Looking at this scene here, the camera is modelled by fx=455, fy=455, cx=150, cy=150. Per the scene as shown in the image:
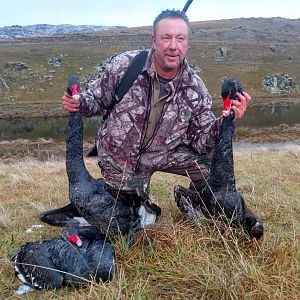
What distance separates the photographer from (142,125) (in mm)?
4934

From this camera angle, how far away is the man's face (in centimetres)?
454

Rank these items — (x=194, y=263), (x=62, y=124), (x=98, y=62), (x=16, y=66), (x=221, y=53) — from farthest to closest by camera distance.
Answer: (x=221, y=53), (x=98, y=62), (x=16, y=66), (x=62, y=124), (x=194, y=263)

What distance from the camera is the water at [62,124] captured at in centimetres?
3597

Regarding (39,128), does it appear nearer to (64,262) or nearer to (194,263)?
(64,262)

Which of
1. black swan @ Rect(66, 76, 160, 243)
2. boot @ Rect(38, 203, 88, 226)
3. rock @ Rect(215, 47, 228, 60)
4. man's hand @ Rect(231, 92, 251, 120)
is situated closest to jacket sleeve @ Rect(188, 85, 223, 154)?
Result: man's hand @ Rect(231, 92, 251, 120)

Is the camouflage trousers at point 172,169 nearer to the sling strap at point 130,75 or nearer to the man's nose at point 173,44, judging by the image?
the sling strap at point 130,75

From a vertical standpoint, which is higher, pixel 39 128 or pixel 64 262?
pixel 64 262

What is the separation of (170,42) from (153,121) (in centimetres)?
87

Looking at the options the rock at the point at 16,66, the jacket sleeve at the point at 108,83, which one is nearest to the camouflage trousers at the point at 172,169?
the jacket sleeve at the point at 108,83

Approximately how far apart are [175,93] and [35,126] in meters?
39.2

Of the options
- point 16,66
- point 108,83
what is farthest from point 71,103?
point 16,66

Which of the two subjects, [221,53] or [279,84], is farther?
[221,53]

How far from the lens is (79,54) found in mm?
81688

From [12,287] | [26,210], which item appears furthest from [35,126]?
[12,287]
